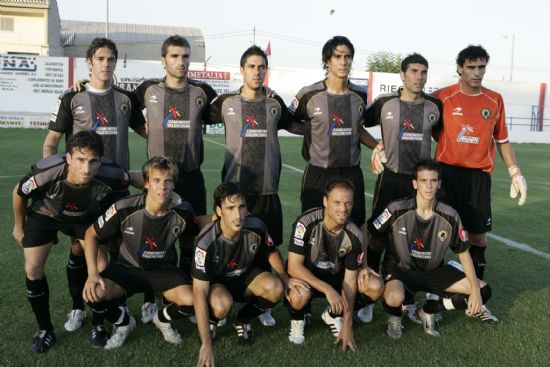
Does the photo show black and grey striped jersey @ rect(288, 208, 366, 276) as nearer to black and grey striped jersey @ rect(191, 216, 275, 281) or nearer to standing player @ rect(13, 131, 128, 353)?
black and grey striped jersey @ rect(191, 216, 275, 281)

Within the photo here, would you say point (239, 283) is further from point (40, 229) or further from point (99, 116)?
point (99, 116)

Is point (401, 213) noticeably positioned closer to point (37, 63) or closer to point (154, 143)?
point (154, 143)

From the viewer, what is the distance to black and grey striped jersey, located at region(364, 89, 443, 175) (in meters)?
4.52

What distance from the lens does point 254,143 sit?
4.39 meters

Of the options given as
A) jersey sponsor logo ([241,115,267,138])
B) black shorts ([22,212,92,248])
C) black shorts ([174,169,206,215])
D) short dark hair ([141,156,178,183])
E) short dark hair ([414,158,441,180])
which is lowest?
black shorts ([22,212,92,248])

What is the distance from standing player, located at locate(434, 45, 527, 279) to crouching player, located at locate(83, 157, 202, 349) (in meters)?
2.20

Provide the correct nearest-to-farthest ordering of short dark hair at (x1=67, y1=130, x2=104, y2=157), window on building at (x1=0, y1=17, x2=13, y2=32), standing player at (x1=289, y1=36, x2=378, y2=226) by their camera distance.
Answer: short dark hair at (x1=67, y1=130, x2=104, y2=157), standing player at (x1=289, y1=36, x2=378, y2=226), window on building at (x1=0, y1=17, x2=13, y2=32)

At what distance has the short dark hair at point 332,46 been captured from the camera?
4453 mm

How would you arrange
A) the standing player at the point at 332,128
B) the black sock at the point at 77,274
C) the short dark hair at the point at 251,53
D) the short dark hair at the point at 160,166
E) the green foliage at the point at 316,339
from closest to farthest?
the green foliage at the point at 316,339, the short dark hair at the point at 160,166, the black sock at the point at 77,274, the short dark hair at the point at 251,53, the standing player at the point at 332,128

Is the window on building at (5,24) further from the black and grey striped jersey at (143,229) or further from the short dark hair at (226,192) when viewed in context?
the short dark hair at (226,192)

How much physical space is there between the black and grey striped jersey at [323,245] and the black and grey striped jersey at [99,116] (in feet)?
4.95

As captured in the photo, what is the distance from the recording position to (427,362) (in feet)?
11.4

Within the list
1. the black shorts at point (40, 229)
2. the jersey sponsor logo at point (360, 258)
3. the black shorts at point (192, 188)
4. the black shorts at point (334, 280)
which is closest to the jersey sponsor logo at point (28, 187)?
the black shorts at point (40, 229)

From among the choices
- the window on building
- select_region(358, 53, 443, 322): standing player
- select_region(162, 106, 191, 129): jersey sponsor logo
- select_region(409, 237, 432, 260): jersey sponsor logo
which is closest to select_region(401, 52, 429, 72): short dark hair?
select_region(358, 53, 443, 322): standing player
